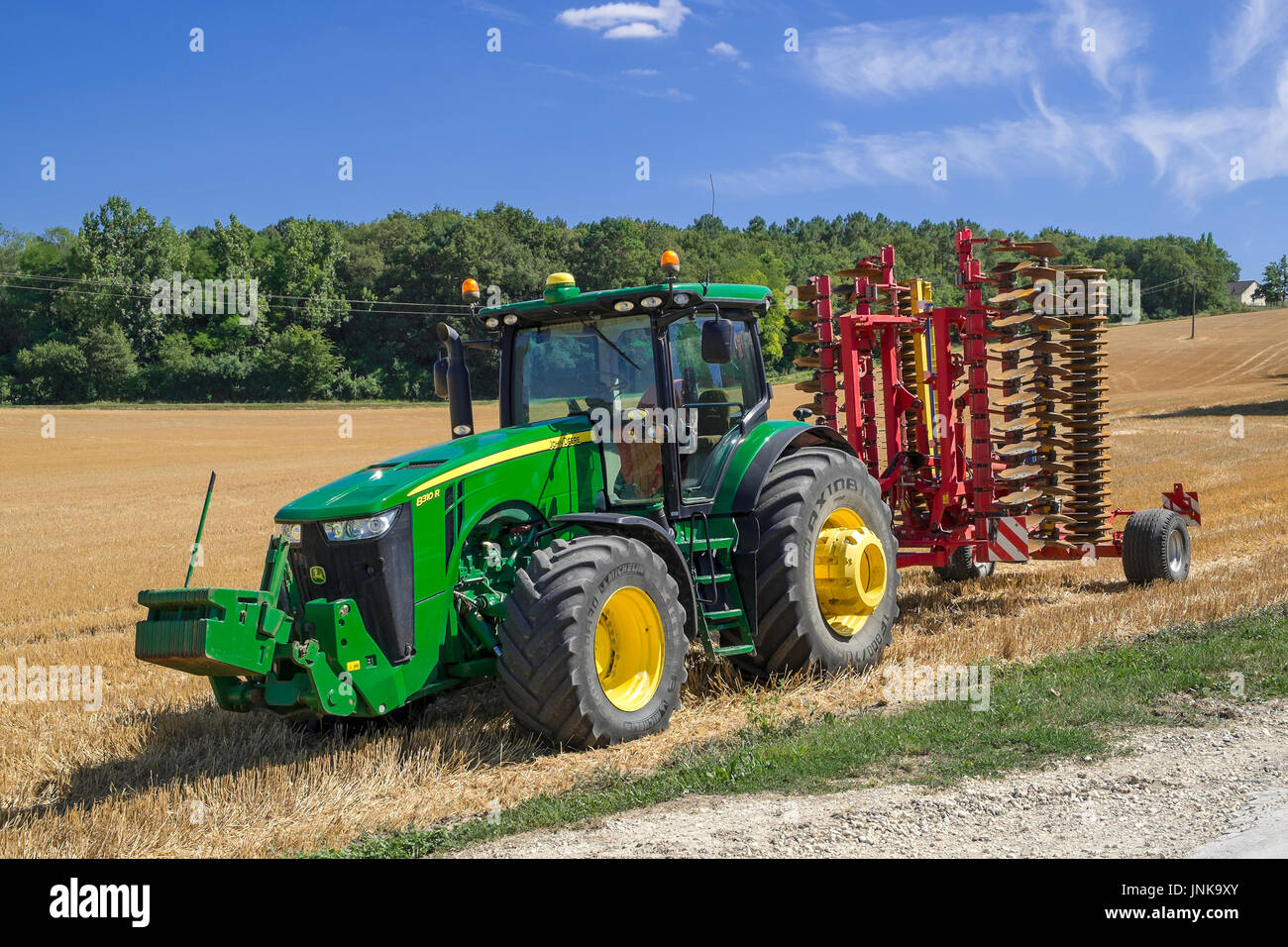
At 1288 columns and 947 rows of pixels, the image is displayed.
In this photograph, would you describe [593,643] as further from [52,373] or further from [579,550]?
[52,373]

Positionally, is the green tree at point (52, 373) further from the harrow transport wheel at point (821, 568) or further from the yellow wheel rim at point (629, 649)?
the yellow wheel rim at point (629, 649)

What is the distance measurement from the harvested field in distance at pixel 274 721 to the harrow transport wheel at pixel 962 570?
19 cm

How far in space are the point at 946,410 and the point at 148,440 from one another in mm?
32619

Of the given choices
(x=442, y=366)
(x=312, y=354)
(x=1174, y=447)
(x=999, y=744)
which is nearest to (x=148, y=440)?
(x=312, y=354)

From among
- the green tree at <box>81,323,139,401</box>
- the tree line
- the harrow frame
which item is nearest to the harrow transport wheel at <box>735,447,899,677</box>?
the harrow frame

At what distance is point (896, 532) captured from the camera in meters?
9.25

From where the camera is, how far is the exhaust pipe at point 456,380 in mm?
6988

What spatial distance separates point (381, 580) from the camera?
18.4 ft

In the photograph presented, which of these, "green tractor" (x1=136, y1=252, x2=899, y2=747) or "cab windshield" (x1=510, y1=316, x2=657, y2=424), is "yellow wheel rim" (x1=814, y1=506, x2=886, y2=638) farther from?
"cab windshield" (x1=510, y1=316, x2=657, y2=424)

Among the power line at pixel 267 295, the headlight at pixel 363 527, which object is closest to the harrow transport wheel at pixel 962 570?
the headlight at pixel 363 527

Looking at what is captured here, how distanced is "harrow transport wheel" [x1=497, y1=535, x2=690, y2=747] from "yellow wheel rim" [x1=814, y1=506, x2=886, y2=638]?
1545 millimetres

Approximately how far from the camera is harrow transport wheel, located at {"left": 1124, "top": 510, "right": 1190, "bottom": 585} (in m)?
9.45

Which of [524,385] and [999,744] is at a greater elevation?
[524,385]
